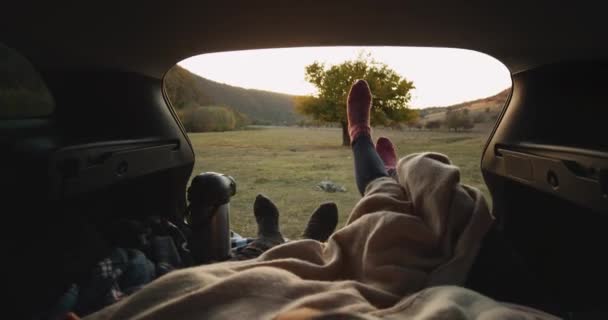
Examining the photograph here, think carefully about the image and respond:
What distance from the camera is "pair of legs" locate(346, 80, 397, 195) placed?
1396 millimetres

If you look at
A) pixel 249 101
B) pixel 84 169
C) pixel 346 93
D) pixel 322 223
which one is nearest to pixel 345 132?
pixel 346 93

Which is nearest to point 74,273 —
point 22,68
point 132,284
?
point 132,284

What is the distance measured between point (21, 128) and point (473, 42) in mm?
1196

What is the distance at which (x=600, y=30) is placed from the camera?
2.74 ft

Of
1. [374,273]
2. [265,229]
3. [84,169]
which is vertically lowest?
[265,229]

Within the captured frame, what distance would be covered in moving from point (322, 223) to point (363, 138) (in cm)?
44

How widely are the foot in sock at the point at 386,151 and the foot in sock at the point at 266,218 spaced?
56 centimetres

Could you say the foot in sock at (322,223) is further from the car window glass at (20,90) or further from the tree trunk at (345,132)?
the car window glass at (20,90)

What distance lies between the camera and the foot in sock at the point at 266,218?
126cm

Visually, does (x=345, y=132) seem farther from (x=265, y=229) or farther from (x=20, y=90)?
(x=20, y=90)

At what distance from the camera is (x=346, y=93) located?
1.75 metres

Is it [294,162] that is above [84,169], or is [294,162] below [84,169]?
below

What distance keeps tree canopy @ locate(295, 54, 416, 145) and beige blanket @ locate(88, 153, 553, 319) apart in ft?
2.64

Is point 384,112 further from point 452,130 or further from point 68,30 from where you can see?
point 68,30
